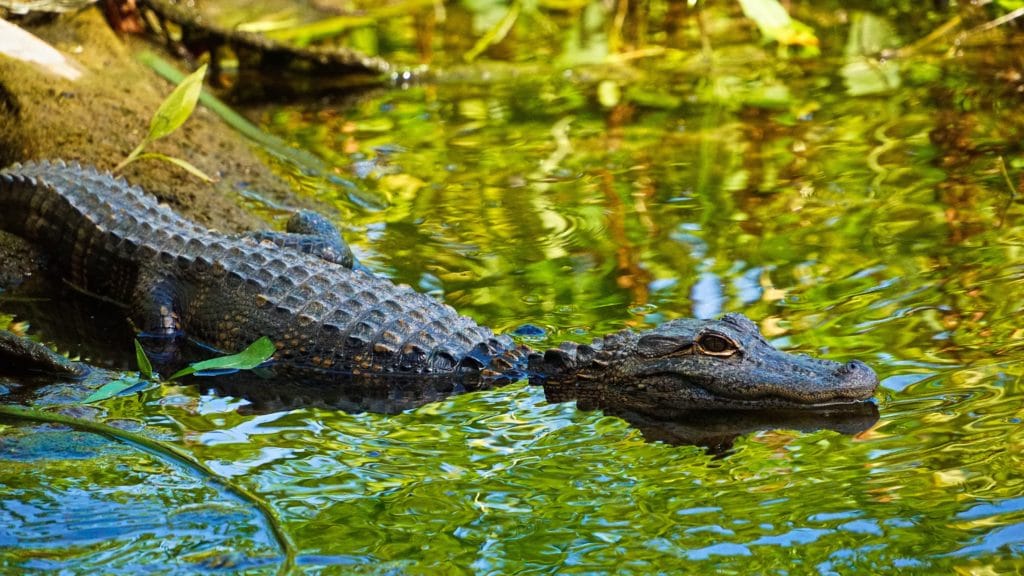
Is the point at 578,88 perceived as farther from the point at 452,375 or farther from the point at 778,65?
the point at 452,375

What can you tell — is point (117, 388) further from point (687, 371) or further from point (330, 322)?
point (687, 371)

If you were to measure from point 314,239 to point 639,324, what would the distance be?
172 centimetres

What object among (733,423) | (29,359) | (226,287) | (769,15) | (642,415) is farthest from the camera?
(769,15)

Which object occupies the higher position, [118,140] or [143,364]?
[118,140]

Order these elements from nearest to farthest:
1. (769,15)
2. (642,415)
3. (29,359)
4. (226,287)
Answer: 1. (642,415)
2. (29,359)
3. (226,287)
4. (769,15)

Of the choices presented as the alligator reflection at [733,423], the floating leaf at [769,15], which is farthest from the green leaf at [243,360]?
the floating leaf at [769,15]

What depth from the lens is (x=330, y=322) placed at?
5.60 meters

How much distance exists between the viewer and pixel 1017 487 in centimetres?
389

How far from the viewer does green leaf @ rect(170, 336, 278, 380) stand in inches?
198

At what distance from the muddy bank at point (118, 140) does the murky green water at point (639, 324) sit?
527mm

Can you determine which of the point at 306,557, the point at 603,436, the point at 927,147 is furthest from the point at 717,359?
the point at 927,147

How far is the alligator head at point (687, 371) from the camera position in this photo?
4.82m

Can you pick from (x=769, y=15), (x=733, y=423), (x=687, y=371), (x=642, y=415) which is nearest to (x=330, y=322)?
(x=642, y=415)

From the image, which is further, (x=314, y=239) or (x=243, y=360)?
(x=314, y=239)
